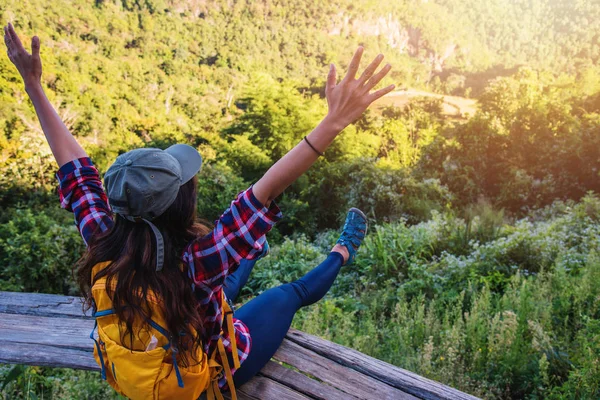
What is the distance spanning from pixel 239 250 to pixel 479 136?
9719 mm

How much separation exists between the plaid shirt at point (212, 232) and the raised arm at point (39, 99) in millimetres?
52

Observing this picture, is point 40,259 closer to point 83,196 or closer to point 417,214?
point 83,196

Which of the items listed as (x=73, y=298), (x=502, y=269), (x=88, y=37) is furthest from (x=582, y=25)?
(x=73, y=298)

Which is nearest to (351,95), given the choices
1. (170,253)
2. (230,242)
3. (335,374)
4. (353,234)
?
(230,242)

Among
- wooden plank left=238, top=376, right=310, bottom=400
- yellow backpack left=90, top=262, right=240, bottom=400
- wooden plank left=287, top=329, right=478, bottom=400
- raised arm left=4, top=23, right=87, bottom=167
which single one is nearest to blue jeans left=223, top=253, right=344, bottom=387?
wooden plank left=238, top=376, right=310, bottom=400

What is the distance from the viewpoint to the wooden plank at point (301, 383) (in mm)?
1551

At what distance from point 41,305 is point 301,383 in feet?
4.78

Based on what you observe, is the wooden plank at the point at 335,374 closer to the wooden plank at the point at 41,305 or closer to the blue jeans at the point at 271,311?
the blue jeans at the point at 271,311

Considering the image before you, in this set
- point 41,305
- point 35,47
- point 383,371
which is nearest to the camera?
point 35,47

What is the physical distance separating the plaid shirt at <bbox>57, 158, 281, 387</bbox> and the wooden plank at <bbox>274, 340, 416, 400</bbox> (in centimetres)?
Result: 40

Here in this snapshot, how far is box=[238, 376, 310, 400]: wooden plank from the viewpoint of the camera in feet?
5.04

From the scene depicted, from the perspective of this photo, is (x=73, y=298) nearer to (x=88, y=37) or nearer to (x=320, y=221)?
(x=320, y=221)

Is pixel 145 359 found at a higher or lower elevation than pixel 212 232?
lower

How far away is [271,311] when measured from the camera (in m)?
1.74
